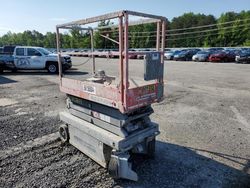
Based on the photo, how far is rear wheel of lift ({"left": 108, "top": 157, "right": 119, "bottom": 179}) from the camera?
10.4 feet

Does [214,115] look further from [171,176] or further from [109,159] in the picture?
[109,159]

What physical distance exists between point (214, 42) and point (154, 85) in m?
85.3

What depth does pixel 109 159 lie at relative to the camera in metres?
3.47

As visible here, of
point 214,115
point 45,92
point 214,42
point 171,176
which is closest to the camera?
point 171,176

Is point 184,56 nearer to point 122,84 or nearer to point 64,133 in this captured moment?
point 64,133

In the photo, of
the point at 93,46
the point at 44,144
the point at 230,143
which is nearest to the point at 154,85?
the point at 93,46

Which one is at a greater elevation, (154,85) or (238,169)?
(154,85)

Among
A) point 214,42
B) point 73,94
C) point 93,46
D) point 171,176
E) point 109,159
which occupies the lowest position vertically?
A: point 171,176

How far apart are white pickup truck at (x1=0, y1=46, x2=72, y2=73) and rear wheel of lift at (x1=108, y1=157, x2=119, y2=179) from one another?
12.7 meters

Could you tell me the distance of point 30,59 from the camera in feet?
49.3

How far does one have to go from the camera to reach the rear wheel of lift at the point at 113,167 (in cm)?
316

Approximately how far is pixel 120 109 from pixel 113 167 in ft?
2.75

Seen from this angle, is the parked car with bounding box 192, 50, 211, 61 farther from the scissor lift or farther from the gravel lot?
the scissor lift

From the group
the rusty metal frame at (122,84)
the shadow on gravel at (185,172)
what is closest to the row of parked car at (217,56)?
the shadow on gravel at (185,172)
